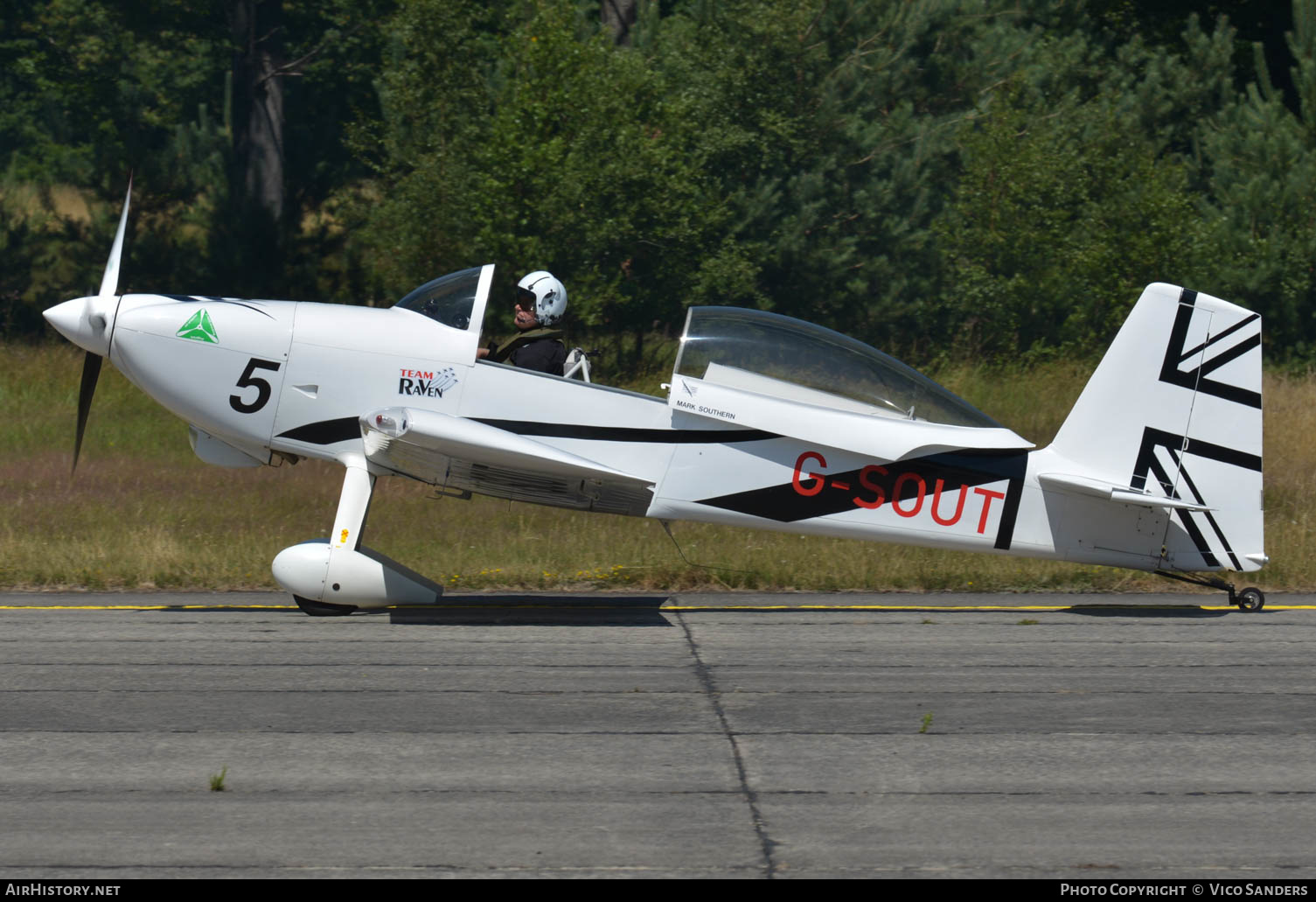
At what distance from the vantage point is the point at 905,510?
8602 mm

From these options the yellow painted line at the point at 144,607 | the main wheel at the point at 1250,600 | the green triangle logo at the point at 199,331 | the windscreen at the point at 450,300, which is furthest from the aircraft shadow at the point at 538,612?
the main wheel at the point at 1250,600

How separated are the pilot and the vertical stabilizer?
3201 millimetres

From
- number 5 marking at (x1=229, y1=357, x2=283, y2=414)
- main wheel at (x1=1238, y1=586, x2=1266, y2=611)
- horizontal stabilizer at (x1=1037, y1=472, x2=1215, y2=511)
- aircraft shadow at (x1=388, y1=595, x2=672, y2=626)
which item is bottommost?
aircraft shadow at (x1=388, y1=595, x2=672, y2=626)

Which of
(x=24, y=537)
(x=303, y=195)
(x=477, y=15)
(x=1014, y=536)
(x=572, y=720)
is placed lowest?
(x=24, y=537)

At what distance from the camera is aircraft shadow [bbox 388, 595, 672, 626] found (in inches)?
345

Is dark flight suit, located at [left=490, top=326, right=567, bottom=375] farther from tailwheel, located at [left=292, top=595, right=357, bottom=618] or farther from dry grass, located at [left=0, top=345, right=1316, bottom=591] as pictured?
dry grass, located at [left=0, top=345, right=1316, bottom=591]

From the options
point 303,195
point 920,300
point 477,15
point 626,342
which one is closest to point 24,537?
point 626,342

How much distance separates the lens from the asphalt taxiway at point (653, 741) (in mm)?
4855

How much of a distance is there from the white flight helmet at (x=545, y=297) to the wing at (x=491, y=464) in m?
0.96

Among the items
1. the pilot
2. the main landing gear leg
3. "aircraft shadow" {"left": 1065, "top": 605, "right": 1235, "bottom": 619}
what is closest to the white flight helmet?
the pilot

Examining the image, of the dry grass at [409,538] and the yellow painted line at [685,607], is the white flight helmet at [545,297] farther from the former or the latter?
the dry grass at [409,538]

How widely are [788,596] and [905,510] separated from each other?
158 cm

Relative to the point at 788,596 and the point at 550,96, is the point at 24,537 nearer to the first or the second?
the point at 788,596

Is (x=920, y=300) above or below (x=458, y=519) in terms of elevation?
above
